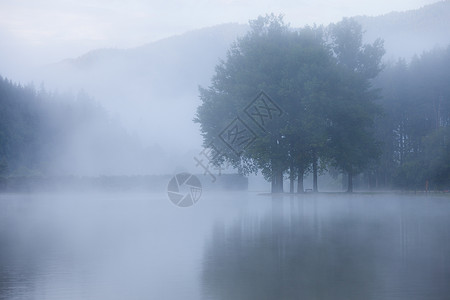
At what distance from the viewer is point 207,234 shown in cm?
1797

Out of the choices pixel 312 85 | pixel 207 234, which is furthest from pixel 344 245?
Result: pixel 312 85

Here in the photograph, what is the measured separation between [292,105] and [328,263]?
4299cm

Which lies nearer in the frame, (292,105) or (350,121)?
(292,105)

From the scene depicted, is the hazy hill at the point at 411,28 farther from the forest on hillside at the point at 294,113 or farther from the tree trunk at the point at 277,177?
the tree trunk at the point at 277,177

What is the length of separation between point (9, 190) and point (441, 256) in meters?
69.8

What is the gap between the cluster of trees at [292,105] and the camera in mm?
52000

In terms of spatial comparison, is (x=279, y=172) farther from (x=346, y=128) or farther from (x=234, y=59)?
(x=234, y=59)

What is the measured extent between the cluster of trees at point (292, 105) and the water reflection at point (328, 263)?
3269cm

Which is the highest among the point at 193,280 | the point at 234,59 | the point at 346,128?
the point at 234,59

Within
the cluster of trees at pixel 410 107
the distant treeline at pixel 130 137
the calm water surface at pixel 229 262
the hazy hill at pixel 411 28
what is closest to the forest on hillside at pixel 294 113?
the distant treeline at pixel 130 137

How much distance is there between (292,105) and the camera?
177 feet

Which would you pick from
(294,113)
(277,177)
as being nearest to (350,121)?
(294,113)

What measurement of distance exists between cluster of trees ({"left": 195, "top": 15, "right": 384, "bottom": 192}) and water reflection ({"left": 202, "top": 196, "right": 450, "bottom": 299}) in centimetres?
3269

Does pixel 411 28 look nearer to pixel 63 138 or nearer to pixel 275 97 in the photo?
pixel 63 138
